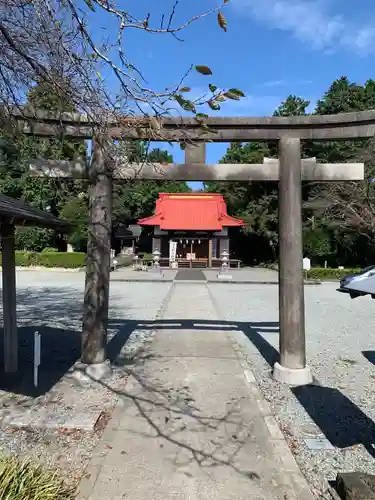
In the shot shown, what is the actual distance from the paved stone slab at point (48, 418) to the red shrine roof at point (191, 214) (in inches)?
1208

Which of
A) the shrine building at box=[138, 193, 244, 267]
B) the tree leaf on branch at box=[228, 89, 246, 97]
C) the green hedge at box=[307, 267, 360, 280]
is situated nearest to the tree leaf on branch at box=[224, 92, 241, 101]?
the tree leaf on branch at box=[228, 89, 246, 97]

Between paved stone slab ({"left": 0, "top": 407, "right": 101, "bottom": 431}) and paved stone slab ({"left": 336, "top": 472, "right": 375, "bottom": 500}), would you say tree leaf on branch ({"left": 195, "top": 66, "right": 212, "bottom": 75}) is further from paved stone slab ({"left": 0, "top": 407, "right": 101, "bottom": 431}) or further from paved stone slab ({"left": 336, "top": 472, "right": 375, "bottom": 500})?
paved stone slab ({"left": 0, "top": 407, "right": 101, "bottom": 431})

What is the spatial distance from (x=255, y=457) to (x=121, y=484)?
4.02ft

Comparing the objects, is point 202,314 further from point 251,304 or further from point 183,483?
point 183,483

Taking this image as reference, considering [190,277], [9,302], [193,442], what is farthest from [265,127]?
[190,277]

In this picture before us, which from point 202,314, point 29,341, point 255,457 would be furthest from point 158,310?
point 255,457

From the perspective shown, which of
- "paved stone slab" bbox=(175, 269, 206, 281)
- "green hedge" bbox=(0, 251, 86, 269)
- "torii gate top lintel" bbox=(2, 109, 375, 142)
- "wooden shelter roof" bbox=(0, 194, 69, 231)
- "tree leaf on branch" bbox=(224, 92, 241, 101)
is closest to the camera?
Answer: "tree leaf on branch" bbox=(224, 92, 241, 101)

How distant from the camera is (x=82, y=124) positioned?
5672mm

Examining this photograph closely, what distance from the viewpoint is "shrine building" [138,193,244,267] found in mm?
35656

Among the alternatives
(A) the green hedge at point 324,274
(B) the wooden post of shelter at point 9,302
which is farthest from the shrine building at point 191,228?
(B) the wooden post of shelter at point 9,302

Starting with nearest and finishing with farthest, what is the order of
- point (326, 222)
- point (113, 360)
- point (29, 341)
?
point (113, 360)
point (29, 341)
point (326, 222)

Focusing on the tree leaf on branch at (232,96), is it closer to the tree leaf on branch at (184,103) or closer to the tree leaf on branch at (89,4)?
the tree leaf on branch at (184,103)

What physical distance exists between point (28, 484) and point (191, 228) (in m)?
32.8

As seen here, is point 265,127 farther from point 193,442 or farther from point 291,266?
point 193,442
